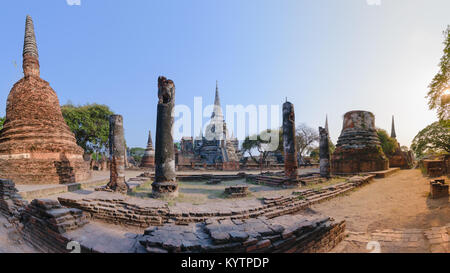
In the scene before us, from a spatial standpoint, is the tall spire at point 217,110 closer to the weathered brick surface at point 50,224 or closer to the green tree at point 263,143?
the green tree at point 263,143

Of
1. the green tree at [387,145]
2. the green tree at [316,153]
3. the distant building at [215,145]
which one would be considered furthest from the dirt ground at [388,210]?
the green tree at [316,153]

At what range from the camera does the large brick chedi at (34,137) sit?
8.97 m

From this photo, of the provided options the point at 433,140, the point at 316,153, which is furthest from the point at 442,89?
the point at 316,153

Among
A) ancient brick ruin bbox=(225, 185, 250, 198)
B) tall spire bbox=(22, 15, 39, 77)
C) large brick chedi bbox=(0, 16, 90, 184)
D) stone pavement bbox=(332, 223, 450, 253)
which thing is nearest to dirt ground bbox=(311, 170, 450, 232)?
stone pavement bbox=(332, 223, 450, 253)

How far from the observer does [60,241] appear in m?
3.58

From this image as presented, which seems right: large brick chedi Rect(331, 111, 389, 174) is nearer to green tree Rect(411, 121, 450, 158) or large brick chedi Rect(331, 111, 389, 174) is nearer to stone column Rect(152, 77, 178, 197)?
green tree Rect(411, 121, 450, 158)

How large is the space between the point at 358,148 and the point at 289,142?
26.6 ft

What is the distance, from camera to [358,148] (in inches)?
556

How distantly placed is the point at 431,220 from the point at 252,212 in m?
4.27

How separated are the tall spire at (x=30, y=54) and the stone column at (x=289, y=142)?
13.4m

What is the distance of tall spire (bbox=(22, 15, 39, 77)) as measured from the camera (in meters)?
10.5

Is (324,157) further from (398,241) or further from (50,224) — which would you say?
(50,224)
